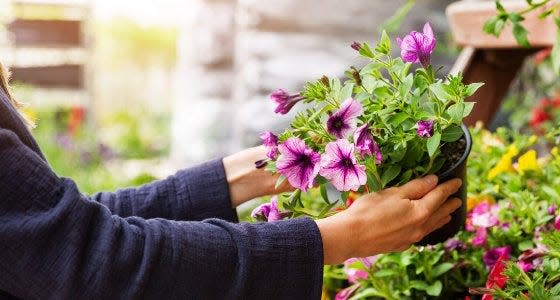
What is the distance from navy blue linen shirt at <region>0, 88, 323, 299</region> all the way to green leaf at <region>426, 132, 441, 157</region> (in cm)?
16

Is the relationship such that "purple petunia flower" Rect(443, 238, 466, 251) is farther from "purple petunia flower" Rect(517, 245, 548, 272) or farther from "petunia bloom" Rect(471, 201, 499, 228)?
"purple petunia flower" Rect(517, 245, 548, 272)

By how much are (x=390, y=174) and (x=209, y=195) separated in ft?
1.25

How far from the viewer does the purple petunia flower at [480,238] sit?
1378mm

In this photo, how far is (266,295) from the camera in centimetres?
106

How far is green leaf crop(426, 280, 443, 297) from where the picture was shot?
51.4 inches

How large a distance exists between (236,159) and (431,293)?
364 millimetres

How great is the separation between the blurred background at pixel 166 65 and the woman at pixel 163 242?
493mm

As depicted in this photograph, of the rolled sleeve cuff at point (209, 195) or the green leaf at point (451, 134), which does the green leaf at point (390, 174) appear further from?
the rolled sleeve cuff at point (209, 195)

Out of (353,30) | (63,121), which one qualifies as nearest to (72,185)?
(353,30)

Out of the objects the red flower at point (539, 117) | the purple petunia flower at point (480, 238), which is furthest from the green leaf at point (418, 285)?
the red flower at point (539, 117)

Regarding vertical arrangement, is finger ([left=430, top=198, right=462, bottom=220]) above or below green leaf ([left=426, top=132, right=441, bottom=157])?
below

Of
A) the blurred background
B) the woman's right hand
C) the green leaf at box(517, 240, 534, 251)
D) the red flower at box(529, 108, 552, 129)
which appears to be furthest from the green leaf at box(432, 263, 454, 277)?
the red flower at box(529, 108, 552, 129)

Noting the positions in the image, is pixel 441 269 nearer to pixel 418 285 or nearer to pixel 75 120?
pixel 418 285

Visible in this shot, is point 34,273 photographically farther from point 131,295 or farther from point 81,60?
point 81,60
